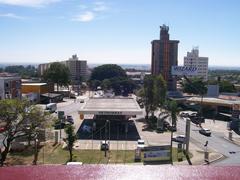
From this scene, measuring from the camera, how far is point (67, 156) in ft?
98.9

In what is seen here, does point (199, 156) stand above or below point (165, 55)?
below

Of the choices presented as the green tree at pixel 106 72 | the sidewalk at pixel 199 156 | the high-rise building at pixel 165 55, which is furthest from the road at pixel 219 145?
the green tree at pixel 106 72

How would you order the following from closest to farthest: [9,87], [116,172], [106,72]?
[116,172]
[9,87]
[106,72]

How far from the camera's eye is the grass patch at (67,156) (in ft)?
93.9

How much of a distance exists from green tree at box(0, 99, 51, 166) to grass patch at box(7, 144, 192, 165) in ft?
6.09

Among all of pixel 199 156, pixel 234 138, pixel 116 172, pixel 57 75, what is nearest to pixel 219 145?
pixel 234 138

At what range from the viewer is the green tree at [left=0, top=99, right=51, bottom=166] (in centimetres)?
2808

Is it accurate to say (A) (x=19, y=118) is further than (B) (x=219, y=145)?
No

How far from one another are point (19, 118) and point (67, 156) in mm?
5412

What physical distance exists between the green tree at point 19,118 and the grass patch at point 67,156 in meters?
1.86

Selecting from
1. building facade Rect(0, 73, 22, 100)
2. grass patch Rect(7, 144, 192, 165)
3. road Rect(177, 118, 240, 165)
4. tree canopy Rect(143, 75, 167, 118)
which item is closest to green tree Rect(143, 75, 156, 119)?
tree canopy Rect(143, 75, 167, 118)

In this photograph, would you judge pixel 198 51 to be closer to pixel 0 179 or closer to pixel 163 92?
pixel 163 92

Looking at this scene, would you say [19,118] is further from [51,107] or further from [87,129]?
[51,107]

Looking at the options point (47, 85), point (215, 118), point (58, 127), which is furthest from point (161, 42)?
point (58, 127)
